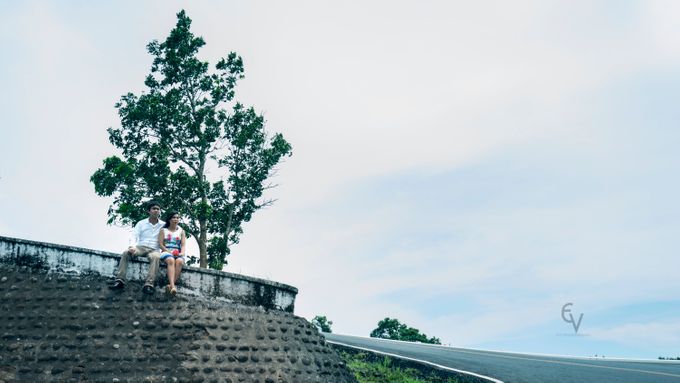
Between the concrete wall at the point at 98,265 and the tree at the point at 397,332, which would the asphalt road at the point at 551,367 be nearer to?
the concrete wall at the point at 98,265

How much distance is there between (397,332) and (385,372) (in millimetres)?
19048

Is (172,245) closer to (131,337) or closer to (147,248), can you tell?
(147,248)

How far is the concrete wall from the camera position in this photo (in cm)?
1037

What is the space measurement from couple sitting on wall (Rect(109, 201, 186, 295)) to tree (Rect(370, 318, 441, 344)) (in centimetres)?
2457

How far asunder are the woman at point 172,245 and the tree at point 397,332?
24.5 meters

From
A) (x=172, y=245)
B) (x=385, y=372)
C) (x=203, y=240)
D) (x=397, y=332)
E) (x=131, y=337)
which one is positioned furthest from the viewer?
(x=397, y=332)

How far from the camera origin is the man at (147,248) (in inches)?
406

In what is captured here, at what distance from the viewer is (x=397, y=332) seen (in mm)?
34312

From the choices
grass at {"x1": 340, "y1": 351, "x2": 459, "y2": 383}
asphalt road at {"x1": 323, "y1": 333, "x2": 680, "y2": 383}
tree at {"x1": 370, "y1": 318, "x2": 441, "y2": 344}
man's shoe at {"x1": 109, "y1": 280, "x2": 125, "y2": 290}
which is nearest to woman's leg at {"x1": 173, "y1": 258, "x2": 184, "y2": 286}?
man's shoe at {"x1": 109, "y1": 280, "x2": 125, "y2": 290}

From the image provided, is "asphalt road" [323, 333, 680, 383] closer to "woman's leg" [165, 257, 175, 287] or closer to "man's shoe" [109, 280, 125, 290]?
"woman's leg" [165, 257, 175, 287]

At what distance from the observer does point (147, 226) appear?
1077cm

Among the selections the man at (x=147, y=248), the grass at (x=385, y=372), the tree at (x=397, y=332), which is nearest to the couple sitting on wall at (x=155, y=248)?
the man at (x=147, y=248)

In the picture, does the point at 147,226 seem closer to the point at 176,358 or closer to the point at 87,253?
the point at 87,253

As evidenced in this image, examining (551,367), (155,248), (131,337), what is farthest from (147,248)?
(551,367)
